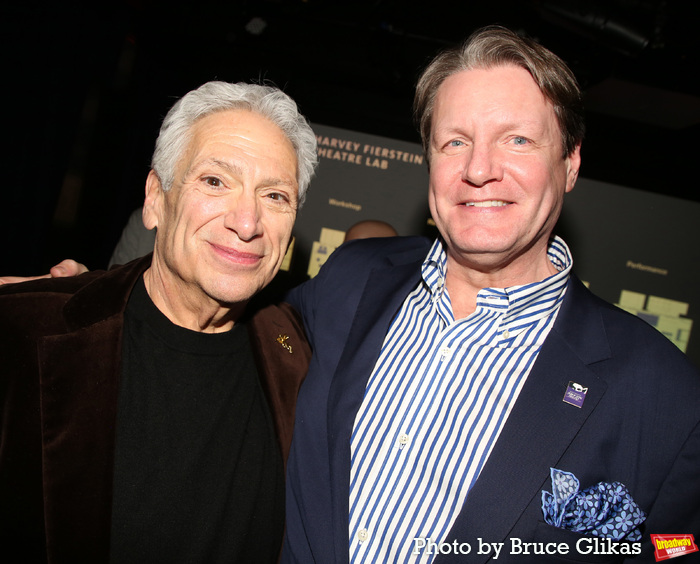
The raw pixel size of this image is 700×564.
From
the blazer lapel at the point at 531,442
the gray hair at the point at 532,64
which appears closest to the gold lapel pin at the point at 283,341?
the blazer lapel at the point at 531,442

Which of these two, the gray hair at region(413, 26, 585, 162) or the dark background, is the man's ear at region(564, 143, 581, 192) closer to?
the gray hair at region(413, 26, 585, 162)

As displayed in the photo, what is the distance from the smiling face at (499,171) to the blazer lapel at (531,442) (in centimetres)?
36

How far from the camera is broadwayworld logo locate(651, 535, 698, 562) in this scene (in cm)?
132

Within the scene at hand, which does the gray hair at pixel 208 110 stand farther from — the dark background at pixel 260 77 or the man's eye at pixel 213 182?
the dark background at pixel 260 77

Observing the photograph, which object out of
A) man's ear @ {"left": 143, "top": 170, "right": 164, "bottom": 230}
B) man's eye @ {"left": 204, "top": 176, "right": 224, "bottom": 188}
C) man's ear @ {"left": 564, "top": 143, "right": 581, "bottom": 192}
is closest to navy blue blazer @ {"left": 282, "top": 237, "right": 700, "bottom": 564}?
man's ear @ {"left": 564, "top": 143, "right": 581, "bottom": 192}

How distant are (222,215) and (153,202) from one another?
1.21ft

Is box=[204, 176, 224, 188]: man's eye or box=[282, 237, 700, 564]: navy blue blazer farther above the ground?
box=[204, 176, 224, 188]: man's eye

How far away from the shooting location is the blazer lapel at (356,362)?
149cm

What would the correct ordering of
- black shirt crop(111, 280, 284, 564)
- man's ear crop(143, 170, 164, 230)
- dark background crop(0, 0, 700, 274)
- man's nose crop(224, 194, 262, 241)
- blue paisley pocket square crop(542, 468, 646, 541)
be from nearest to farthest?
blue paisley pocket square crop(542, 468, 646, 541) → black shirt crop(111, 280, 284, 564) → man's nose crop(224, 194, 262, 241) → man's ear crop(143, 170, 164, 230) → dark background crop(0, 0, 700, 274)

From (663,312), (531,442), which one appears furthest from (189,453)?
(663,312)

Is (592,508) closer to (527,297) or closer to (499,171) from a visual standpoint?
(527,297)

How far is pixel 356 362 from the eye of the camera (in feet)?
5.55

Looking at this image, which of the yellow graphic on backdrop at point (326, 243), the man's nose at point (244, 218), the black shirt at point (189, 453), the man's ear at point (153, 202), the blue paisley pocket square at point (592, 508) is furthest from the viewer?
the yellow graphic on backdrop at point (326, 243)

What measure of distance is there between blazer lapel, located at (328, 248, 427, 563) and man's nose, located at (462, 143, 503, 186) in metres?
0.49
